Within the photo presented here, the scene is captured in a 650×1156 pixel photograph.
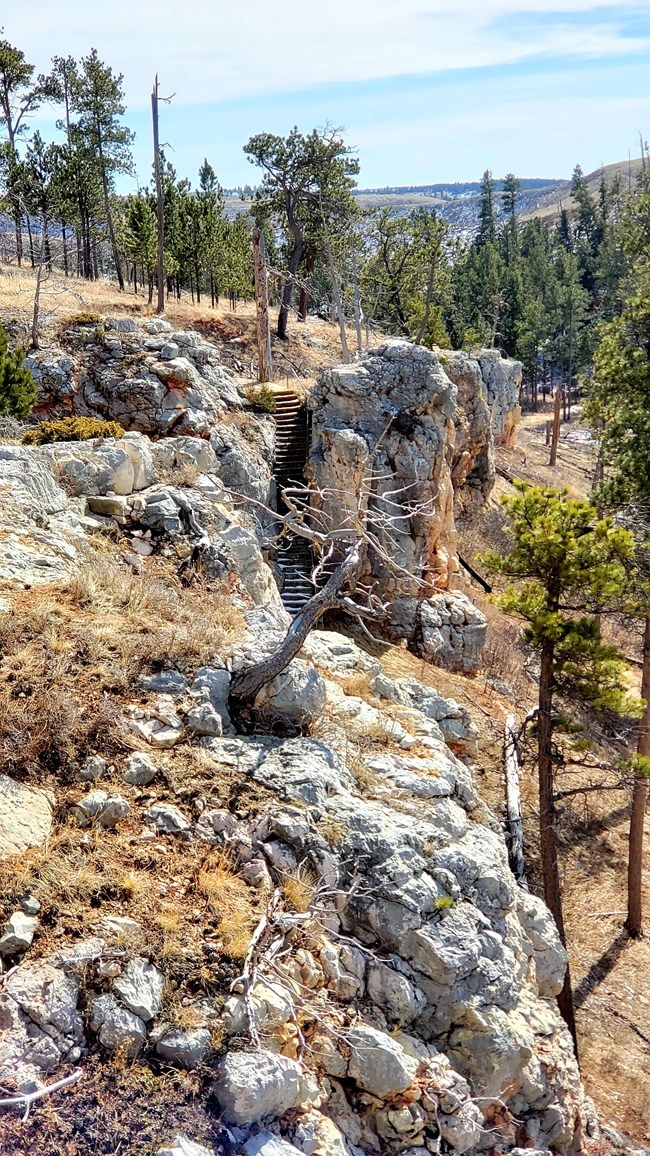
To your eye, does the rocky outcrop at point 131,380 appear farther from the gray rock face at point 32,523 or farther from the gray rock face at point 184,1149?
the gray rock face at point 184,1149

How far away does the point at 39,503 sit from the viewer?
11.4 meters

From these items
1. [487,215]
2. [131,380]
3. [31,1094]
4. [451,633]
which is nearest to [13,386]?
[131,380]

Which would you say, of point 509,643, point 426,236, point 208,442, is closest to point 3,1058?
point 208,442

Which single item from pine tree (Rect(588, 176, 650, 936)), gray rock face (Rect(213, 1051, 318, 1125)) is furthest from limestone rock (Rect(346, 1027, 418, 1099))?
pine tree (Rect(588, 176, 650, 936))

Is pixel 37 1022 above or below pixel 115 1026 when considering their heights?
above

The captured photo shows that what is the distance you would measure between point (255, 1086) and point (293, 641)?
175 inches

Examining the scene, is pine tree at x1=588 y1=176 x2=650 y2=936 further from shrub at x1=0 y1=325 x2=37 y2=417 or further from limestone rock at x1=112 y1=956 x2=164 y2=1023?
shrub at x1=0 y1=325 x2=37 y2=417

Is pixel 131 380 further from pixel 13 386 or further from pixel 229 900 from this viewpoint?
pixel 229 900

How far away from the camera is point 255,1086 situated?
5707 millimetres

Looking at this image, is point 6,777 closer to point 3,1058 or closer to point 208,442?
point 3,1058

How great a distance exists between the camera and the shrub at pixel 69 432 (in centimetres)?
1439

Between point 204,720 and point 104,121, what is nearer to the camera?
point 204,720

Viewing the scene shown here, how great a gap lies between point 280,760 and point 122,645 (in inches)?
89.1

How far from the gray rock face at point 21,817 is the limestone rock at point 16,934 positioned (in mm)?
636
